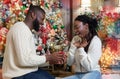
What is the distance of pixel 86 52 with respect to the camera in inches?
109

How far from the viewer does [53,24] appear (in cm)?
432

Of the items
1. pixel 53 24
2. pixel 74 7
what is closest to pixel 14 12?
pixel 53 24

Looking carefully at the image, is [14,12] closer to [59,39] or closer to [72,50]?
[59,39]

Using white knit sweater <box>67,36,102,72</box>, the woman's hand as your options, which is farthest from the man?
the woman's hand

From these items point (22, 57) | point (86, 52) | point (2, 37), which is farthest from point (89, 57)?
point (2, 37)

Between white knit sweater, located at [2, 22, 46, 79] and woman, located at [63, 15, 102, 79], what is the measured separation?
1.89 ft

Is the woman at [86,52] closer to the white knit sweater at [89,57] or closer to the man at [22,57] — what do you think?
the white knit sweater at [89,57]

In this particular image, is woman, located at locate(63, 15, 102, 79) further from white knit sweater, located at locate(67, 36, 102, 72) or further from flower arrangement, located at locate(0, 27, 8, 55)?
flower arrangement, located at locate(0, 27, 8, 55)

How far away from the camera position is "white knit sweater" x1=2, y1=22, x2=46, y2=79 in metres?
2.17

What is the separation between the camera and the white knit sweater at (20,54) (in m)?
2.17

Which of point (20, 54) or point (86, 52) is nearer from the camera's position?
point (20, 54)

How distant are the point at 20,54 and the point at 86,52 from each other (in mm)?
838

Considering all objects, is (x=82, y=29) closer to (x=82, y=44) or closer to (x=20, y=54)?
(x=82, y=44)

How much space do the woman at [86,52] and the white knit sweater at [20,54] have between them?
58 cm
